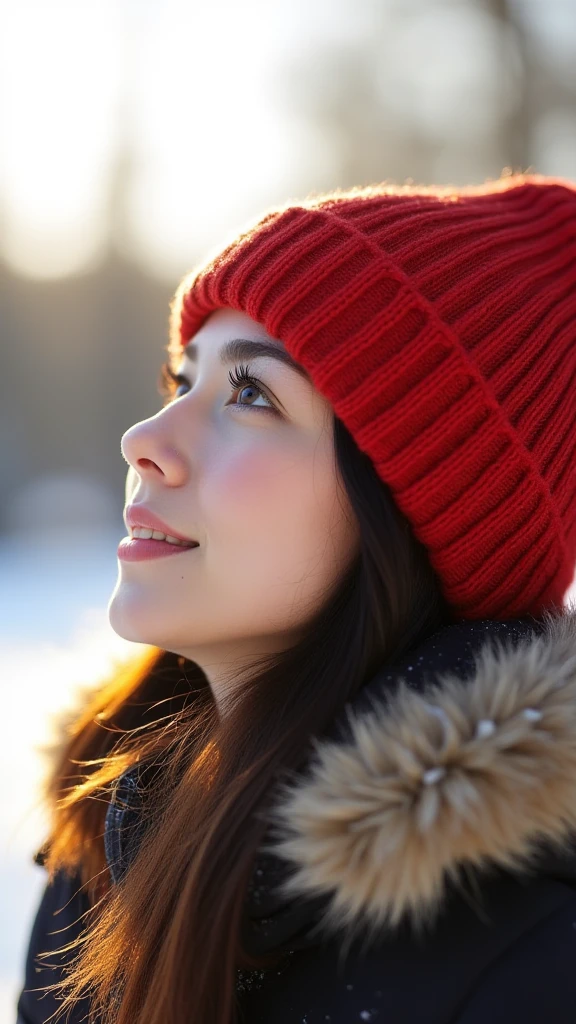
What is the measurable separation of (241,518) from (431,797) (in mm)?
558

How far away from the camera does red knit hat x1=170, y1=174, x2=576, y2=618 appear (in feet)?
4.68

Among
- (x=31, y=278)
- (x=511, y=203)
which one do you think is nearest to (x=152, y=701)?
(x=511, y=203)

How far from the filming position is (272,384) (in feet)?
4.81

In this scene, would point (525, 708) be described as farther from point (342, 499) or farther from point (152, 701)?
point (152, 701)

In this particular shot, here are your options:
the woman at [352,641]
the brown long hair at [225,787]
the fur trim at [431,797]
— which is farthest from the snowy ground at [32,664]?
the fur trim at [431,797]

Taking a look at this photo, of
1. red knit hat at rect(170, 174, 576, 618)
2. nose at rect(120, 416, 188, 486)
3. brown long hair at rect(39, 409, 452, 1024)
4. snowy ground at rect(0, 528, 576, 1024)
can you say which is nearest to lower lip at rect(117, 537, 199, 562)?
nose at rect(120, 416, 188, 486)

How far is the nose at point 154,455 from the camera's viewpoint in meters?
1.44

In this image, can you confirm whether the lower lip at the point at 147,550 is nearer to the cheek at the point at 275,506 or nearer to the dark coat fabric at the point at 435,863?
the cheek at the point at 275,506

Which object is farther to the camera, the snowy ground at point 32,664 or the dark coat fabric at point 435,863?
the snowy ground at point 32,664

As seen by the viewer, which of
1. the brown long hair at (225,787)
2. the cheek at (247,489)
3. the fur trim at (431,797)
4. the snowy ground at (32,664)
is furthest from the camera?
the snowy ground at (32,664)

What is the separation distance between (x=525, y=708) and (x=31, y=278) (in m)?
14.9

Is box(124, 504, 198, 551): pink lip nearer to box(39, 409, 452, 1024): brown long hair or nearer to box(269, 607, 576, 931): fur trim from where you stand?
box(39, 409, 452, 1024): brown long hair

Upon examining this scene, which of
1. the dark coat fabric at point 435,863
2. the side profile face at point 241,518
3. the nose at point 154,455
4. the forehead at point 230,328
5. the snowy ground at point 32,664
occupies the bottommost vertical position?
the snowy ground at point 32,664

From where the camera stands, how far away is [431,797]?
1.01 m
